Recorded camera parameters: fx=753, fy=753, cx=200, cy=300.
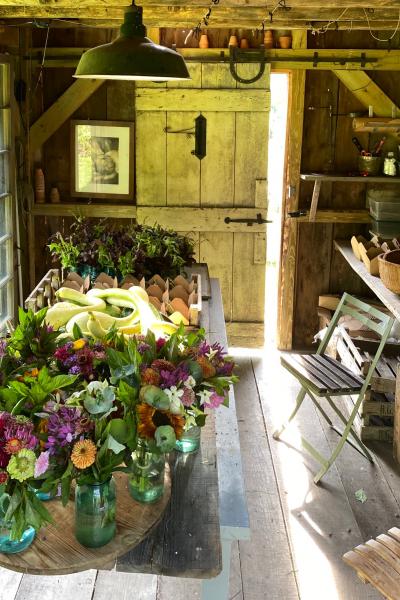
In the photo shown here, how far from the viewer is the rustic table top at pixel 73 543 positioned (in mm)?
1765

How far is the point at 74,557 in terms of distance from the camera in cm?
178

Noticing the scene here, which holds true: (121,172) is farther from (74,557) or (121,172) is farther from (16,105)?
(74,557)

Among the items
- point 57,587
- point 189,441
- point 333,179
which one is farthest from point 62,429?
point 333,179

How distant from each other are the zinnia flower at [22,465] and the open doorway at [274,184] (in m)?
5.13

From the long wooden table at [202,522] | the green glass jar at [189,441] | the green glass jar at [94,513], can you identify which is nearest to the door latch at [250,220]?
the long wooden table at [202,522]

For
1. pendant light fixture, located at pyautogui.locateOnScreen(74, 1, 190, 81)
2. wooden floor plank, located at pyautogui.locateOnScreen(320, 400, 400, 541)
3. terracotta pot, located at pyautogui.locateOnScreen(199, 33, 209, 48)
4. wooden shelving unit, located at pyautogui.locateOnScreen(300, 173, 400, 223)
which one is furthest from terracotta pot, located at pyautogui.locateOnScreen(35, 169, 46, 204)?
pendant light fixture, located at pyautogui.locateOnScreen(74, 1, 190, 81)

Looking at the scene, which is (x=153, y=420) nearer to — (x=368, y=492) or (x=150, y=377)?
(x=150, y=377)

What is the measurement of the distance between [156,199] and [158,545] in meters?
4.46

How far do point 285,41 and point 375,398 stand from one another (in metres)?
2.96

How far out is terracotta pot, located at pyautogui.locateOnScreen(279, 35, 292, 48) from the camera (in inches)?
232

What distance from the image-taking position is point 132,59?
8.36 feet

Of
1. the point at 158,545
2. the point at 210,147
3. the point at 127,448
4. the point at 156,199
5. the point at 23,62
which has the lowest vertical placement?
the point at 158,545

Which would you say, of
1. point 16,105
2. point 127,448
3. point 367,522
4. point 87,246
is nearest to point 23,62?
point 16,105

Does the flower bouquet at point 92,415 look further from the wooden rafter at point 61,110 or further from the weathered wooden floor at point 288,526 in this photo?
the wooden rafter at point 61,110
